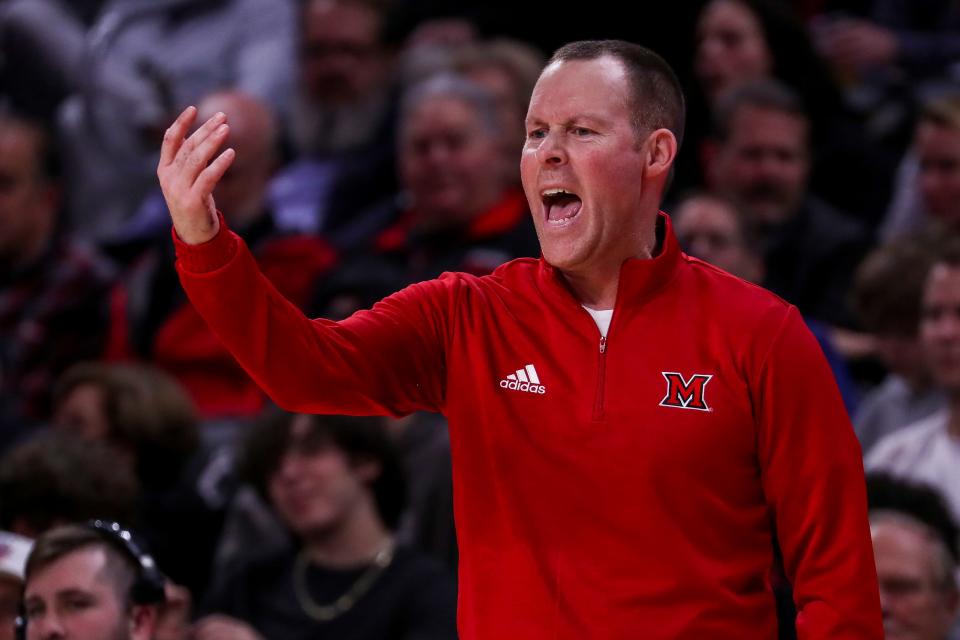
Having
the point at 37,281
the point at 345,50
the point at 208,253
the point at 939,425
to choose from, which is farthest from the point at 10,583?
the point at 345,50

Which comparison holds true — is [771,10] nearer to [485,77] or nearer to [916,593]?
[485,77]

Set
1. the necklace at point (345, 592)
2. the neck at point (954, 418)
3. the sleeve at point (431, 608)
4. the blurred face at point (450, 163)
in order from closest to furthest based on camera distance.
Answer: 1. the sleeve at point (431, 608)
2. the necklace at point (345, 592)
3. the neck at point (954, 418)
4. the blurred face at point (450, 163)

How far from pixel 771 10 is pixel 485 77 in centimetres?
129

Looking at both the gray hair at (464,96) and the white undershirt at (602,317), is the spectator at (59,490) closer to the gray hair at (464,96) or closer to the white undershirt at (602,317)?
the gray hair at (464,96)

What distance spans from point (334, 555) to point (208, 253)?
107 inches

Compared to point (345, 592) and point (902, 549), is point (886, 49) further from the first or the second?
point (345, 592)

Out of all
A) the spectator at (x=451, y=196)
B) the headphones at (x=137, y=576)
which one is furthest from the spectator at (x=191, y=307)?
the headphones at (x=137, y=576)

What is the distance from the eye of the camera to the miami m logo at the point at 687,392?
278 cm

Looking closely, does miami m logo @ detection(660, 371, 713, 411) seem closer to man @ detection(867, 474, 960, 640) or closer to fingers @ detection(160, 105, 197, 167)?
fingers @ detection(160, 105, 197, 167)

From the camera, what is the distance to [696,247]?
19.2 ft

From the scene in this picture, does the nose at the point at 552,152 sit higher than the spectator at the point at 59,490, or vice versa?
the nose at the point at 552,152

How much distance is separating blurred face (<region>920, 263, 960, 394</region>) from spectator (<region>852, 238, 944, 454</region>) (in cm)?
20

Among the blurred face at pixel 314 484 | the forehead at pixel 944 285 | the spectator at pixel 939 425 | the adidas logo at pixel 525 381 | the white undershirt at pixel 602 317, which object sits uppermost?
the white undershirt at pixel 602 317

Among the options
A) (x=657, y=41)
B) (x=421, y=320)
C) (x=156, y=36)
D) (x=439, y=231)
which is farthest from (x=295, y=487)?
(x=156, y=36)
